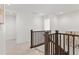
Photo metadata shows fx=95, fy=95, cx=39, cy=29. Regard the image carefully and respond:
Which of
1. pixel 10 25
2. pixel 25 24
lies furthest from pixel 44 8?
pixel 10 25

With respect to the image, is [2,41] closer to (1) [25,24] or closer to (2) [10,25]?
(2) [10,25]

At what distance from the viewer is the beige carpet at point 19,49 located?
1507 mm

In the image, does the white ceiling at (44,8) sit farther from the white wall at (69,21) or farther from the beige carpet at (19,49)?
the beige carpet at (19,49)

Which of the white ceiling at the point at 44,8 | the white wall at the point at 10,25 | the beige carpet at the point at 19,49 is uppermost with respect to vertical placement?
the white ceiling at the point at 44,8

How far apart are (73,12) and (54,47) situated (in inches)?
26.2

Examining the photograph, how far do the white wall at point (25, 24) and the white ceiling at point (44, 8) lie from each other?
0.29ft

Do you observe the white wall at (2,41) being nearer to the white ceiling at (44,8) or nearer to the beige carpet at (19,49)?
the beige carpet at (19,49)

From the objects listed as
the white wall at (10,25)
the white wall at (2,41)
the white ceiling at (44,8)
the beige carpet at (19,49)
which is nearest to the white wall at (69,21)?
the white ceiling at (44,8)

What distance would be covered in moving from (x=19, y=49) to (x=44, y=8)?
2.55 feet

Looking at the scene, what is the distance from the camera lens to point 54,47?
1.66 meters

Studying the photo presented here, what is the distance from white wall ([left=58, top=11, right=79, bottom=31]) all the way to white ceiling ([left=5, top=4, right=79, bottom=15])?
78 millimetres

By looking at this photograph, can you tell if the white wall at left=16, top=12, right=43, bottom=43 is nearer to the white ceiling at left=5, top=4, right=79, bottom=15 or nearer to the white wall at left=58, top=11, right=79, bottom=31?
the white ceiling at left=5, top=4, right=79, bottom=15

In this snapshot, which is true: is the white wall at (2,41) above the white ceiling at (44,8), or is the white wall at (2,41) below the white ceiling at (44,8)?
below
